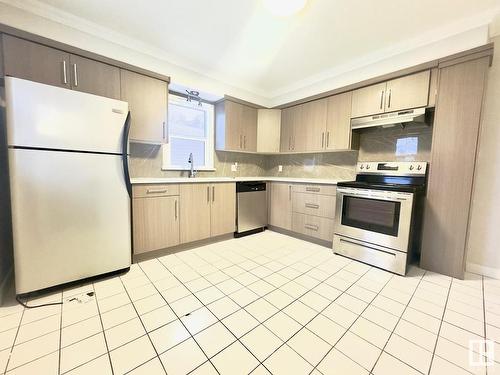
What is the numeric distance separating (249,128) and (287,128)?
67 cm

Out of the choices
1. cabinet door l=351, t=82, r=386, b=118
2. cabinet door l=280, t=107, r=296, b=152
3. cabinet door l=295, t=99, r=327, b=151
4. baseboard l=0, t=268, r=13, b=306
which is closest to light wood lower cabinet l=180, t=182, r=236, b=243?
cabinet door l=280, t=107, r=296, b=152

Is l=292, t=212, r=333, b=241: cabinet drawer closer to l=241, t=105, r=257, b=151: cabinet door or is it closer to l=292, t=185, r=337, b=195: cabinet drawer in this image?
l=292, t=185, r=337, b=195: cabinet drawer

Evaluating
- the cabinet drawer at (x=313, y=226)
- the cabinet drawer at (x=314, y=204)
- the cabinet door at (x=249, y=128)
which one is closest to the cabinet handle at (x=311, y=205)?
the cabinet drawer at (x=314, y=204)

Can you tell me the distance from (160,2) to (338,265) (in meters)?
3.14

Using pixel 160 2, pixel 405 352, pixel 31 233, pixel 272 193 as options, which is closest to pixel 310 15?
pixel 160 2

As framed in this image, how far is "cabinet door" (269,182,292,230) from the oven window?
36.4 inches

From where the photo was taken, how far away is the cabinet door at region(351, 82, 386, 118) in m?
2.54

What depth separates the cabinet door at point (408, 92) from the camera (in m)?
2.23

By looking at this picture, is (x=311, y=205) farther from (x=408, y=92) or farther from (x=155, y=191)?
(x=155, y=191)

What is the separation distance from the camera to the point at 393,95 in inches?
95.7

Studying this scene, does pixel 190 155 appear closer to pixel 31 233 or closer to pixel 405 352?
pixel 31 233

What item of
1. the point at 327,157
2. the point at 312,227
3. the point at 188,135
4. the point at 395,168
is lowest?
the point at 312,227

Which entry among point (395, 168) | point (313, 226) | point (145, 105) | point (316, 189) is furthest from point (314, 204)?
point (145, 105)

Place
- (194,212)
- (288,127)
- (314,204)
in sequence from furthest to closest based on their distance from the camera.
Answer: (288,127)
(314,204)
(194,212)
